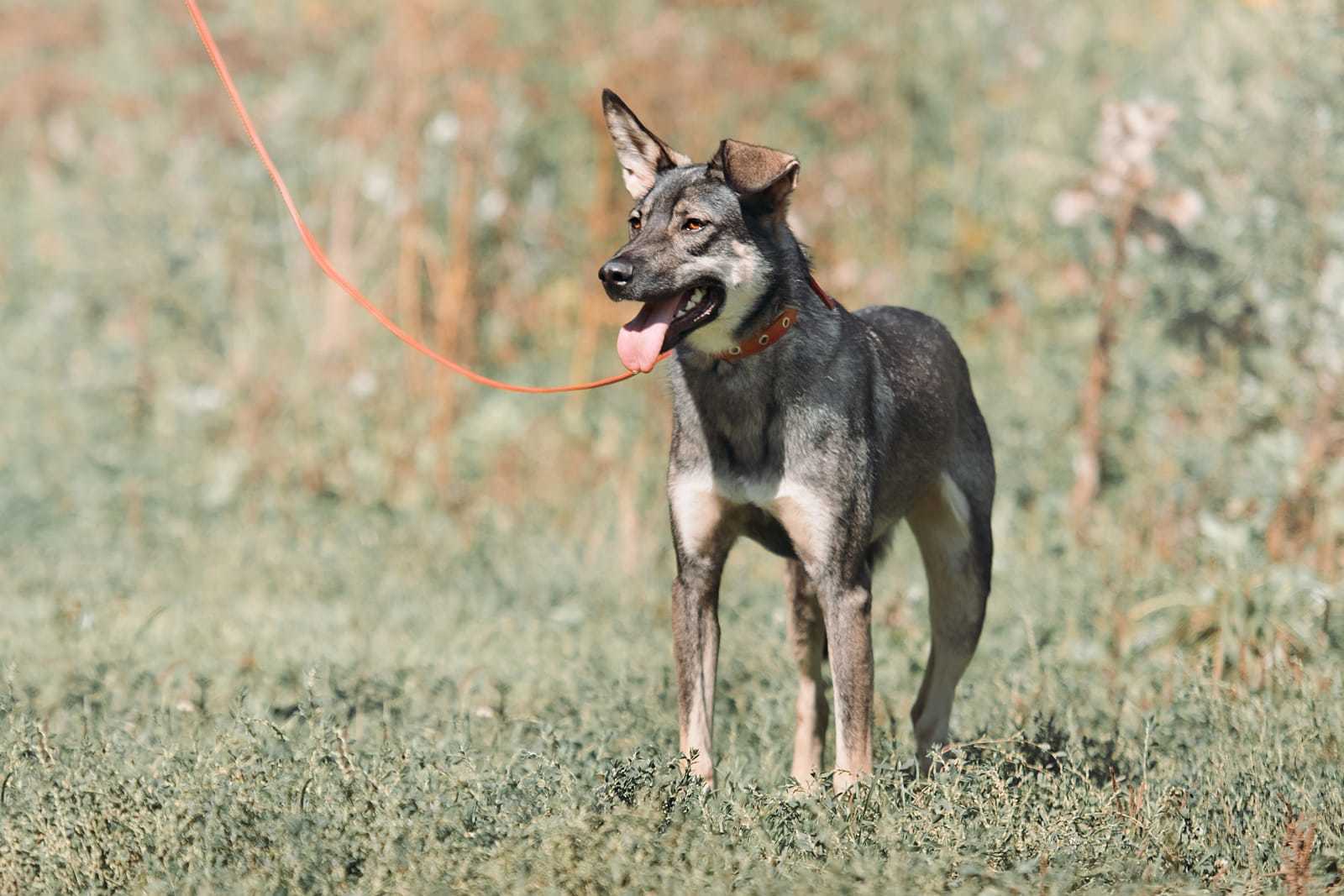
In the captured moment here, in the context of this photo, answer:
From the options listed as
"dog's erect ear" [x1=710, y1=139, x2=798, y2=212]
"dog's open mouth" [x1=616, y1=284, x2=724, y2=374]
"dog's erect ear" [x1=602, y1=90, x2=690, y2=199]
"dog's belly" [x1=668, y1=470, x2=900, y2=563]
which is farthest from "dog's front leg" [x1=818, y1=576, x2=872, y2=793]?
"dog's erect ear" [x1=602, y1=90, x2=690, y2=199]

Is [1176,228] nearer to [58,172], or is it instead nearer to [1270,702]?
[1270,702]

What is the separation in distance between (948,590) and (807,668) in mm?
621

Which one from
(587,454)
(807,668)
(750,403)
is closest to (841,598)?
(750,403)

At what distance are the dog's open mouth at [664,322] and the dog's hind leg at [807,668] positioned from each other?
1155 mm

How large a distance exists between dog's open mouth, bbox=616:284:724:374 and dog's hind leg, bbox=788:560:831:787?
115cm

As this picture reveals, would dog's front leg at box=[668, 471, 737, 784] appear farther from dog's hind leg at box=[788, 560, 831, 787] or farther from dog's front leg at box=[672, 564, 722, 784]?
dog's hind leg at box=[788, 560, 831, 787]

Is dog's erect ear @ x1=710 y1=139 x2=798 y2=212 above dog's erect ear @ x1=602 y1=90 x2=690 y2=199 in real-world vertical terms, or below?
below

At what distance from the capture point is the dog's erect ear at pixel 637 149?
5.22 meters

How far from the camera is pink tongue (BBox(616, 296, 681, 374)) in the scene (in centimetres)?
464

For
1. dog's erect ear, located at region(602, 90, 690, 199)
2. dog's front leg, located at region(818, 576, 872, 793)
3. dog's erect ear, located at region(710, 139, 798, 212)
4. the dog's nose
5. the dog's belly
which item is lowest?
dog's front leg, located at region(818, 576, 872, 793)

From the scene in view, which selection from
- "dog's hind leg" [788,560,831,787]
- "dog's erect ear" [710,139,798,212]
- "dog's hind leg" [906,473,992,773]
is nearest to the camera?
"dog's erect ear" [710,139,798,212]

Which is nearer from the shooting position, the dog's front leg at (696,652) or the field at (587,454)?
the field at (587,454)

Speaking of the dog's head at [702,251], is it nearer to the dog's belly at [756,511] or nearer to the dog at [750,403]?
the dog at [750,403]

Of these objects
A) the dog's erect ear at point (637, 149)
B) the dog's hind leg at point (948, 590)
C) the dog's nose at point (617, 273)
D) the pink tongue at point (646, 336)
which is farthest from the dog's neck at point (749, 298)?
the dog's hind leg at point (948, 590)
